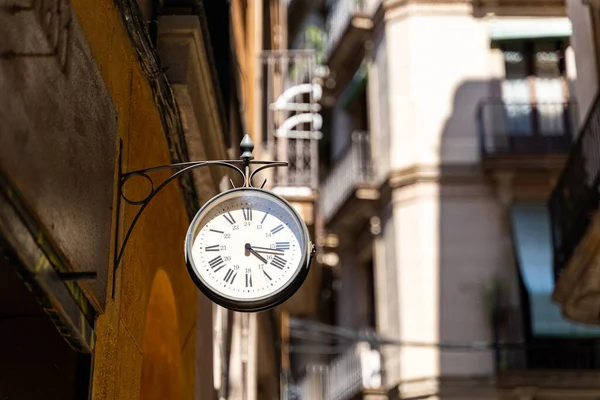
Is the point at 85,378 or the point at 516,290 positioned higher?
the point at 516,290

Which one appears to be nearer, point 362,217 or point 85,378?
point 85,378

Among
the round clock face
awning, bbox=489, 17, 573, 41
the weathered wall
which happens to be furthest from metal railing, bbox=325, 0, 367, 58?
the weathered wall

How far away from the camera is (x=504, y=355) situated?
1881 cm

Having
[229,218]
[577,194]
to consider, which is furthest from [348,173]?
[229,218]

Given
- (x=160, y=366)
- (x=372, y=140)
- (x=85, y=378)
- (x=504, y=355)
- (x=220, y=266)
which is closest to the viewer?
(x=85, y=378)

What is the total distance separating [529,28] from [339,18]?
464 centimetres

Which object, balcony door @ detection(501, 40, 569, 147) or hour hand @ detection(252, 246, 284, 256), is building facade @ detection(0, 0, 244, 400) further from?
balcony door @ detection(501, 40, 569, 147)

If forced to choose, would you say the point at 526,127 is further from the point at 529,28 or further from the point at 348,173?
the point at 348,173

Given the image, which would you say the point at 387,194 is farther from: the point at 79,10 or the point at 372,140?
the point at 79,10

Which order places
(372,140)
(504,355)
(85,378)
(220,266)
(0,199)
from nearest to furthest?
(0,199)
(85,378)
(220,266)
(504,355)
(372,140)

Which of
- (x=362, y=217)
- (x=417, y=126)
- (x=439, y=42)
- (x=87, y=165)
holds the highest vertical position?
(x=439, y=42)

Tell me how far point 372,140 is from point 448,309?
428 centimetres

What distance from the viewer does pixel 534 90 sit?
20844mm

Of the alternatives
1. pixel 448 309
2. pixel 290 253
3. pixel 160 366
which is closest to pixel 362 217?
pixel 448 309
